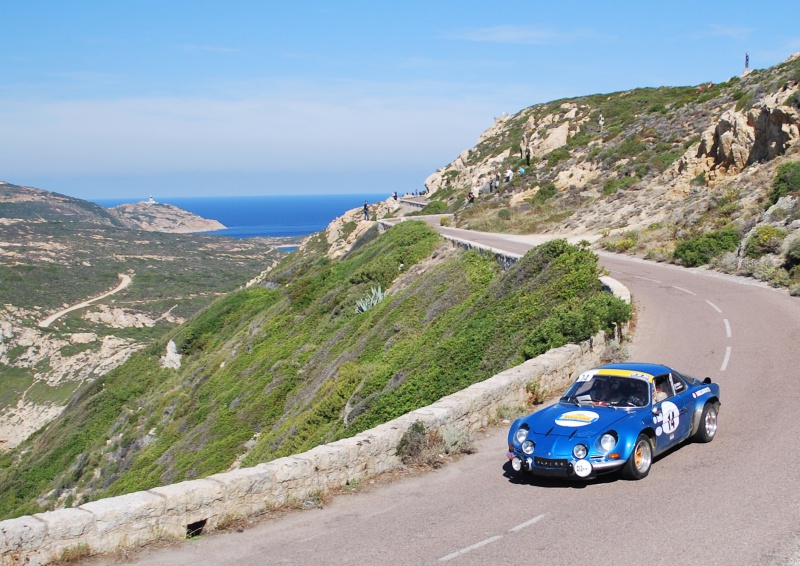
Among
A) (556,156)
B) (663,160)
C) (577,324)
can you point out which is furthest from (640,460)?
(556,156)

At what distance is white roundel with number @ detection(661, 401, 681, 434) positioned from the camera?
26.7 ft

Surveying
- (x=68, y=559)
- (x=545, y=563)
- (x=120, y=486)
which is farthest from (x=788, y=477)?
(x=120, y=486)

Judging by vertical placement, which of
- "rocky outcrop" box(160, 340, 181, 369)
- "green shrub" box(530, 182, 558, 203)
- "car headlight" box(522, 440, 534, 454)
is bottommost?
"rocky outcrop" box(160, 340, 181, 369)

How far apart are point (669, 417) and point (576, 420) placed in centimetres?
111

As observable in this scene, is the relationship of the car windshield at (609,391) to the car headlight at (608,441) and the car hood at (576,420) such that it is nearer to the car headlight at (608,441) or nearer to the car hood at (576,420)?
the car hood at (576,420)

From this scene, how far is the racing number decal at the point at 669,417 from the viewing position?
811cm

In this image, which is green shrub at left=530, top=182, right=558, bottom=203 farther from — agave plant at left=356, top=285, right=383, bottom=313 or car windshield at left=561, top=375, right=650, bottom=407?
car windshield at left=561, top=375, right=650, bottom=407

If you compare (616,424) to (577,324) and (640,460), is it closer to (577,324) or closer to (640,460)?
(640,460)

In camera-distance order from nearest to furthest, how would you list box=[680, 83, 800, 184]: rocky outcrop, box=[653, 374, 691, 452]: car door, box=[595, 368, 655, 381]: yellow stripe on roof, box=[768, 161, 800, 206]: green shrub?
box=[653, 374, 691, 452]: car door < box=[595, 368, 655, 381]: yellow stripe on roof < box=[768, 161, 800, 206]: green shrub < box=[680, 83, 800, 184]: rocky outcrop

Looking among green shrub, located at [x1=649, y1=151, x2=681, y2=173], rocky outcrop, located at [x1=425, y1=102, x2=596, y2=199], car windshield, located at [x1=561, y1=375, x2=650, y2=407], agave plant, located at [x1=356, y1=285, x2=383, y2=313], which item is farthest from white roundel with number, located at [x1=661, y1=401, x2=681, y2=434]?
rocky outcrop, located at [x1=425, y1=102, x2=596, y2=199]

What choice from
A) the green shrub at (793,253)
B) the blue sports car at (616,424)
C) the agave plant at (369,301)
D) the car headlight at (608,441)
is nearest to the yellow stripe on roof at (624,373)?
the blue sports car at (616,424)

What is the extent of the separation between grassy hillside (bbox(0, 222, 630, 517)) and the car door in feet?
12.1

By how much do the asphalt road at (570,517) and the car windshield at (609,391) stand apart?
0.79 meters

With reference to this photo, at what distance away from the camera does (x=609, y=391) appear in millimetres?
8703
